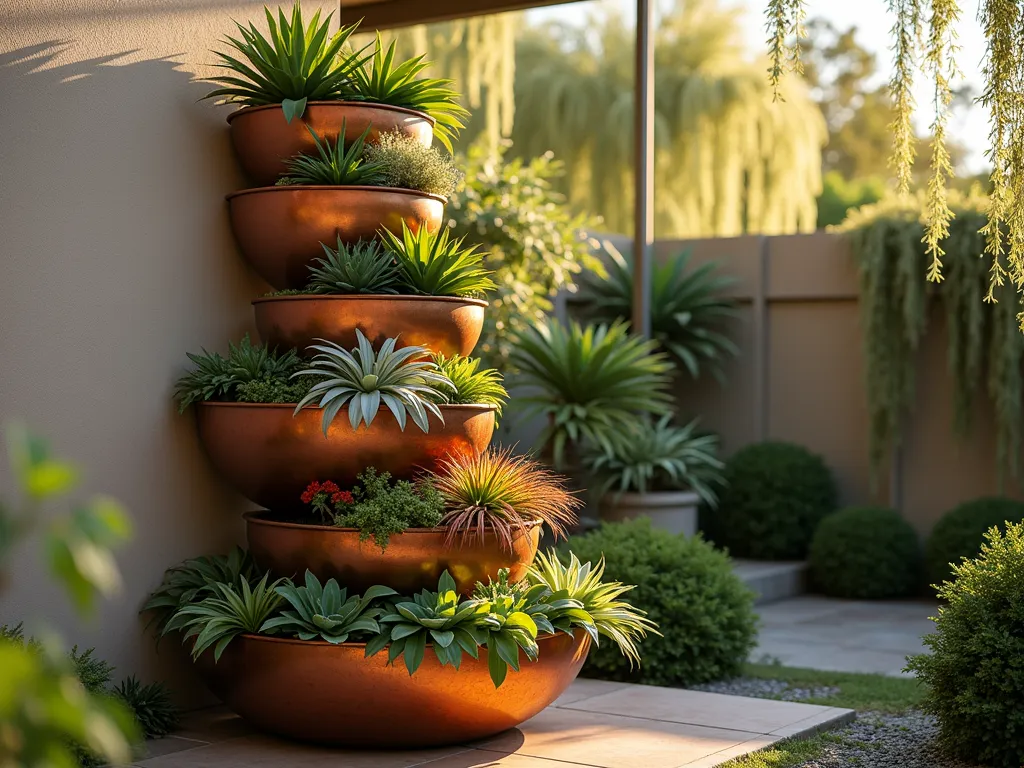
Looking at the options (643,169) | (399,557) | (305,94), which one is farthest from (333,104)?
(643,169)

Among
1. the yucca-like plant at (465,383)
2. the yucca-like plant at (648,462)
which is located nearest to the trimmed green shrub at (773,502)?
the yucca-like plant at (648,462)

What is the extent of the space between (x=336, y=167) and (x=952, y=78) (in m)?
2.24

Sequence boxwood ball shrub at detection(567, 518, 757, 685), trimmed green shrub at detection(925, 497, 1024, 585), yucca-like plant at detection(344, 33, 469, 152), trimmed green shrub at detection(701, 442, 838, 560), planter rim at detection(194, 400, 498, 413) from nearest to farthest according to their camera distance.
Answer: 1. planter rim at detection(194, 400, 498, 413)
2. yucca-like plant at detection(344, 33, 469, 152)
3. boxwood ball shrub at detection(567, 518, 757, 685)
4. trimmed green shrub at detection(925, 497, 1024, 585)
5. trimmed green shrub at detection(701, 442, 838, 560)

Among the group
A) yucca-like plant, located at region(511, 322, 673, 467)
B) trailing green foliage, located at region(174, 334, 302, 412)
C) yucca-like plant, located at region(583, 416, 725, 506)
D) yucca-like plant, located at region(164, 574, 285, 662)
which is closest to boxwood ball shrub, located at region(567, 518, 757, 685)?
yucca-like plant, located at region(511, 322, 673, 467)

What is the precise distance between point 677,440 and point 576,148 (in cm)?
882

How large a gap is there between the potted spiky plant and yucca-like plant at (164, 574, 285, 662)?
164 centimetres

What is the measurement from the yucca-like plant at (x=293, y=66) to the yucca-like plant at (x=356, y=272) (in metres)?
0.56

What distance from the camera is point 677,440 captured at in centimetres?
781

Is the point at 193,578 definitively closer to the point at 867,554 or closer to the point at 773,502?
the point at 773,502

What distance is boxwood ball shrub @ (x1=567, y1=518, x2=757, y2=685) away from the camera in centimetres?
540

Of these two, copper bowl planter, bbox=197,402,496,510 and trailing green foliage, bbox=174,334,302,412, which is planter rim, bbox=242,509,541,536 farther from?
trailing green foliage, bbox=174,334,302,412

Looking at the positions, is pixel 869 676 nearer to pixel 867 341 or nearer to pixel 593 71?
pixel 867 341

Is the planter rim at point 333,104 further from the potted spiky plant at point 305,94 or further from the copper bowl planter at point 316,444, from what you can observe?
the copper bowl planter at point 316,444

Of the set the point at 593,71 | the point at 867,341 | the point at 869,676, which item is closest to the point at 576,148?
the point at 593,71
